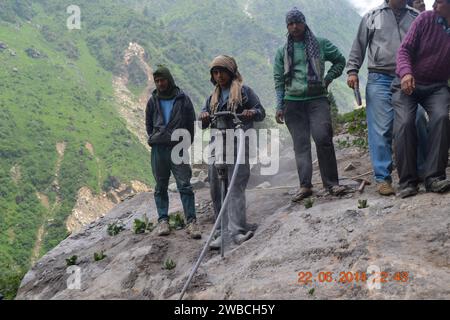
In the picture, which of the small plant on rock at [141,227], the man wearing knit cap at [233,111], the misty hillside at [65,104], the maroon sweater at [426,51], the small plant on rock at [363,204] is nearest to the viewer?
the small plant on rock at [363,204]

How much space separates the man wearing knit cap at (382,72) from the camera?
238 inches

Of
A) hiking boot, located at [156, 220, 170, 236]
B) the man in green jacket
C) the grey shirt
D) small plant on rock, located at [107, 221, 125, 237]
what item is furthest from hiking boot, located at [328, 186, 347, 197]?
small plant on rock, located at [107, 221, 125, 237]

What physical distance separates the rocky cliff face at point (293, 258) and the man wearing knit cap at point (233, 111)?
0.30 m

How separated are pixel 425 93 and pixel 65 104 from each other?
4906 inches

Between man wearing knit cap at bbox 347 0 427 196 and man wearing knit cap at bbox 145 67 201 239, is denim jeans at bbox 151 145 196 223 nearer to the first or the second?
man wearing knit cap at bbox 145 67 201 239

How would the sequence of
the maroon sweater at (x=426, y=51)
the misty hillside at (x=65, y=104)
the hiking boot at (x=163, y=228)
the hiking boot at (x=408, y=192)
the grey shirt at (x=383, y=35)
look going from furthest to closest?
the misty hillside at (x=65, y=104) → the hiking boot at (x=163, y=228) → the grey shirt at (x=383, y=35) → the maroon sweater at (x=426, y=51) → the hiking boot at (x=408, y=192)

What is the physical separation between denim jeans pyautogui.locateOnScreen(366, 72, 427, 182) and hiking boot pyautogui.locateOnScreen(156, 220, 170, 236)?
115 inches

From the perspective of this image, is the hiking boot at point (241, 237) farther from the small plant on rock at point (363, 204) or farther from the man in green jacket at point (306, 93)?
the small plant on rock at point (363, 204)

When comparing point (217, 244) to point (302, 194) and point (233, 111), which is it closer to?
point (302, 194)

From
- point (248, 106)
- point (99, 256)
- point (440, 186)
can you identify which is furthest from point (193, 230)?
point (440, 186)

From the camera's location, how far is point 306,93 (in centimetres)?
661

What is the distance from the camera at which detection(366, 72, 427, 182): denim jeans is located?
19.7ft

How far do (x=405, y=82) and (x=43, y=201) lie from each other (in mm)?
96181

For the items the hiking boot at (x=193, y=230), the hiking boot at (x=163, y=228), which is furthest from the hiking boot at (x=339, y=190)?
the hiking boot at (x=163, y=228)
